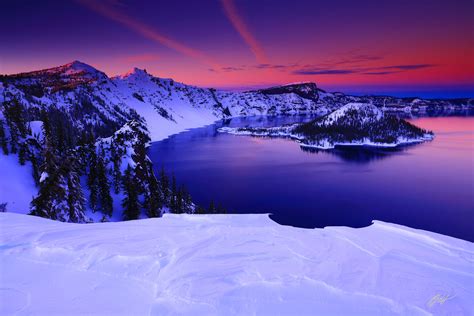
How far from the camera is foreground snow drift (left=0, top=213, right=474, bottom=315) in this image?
21.2 feet

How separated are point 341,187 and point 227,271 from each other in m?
79.2

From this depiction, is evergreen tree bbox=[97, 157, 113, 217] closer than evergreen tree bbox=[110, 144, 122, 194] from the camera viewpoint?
Yes

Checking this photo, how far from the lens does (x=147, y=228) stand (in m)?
11.9

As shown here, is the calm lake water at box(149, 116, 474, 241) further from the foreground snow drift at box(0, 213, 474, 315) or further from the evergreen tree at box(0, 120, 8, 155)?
the foreground snow drift at box(0, 213, 474, 315)

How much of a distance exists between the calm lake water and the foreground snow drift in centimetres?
4584

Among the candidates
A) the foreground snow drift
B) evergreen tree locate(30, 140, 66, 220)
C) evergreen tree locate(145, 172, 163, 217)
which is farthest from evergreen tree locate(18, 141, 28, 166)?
the foreground snow drift

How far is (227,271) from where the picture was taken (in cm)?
799

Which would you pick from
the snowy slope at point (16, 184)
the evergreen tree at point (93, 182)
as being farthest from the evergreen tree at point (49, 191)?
the evergreen tree at point (93, 182)

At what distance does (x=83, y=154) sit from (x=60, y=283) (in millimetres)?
58669

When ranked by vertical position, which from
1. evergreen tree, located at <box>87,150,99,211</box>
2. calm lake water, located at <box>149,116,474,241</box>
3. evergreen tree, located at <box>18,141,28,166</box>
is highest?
evergreen tree, located at <box>18,141,28,166</box>
